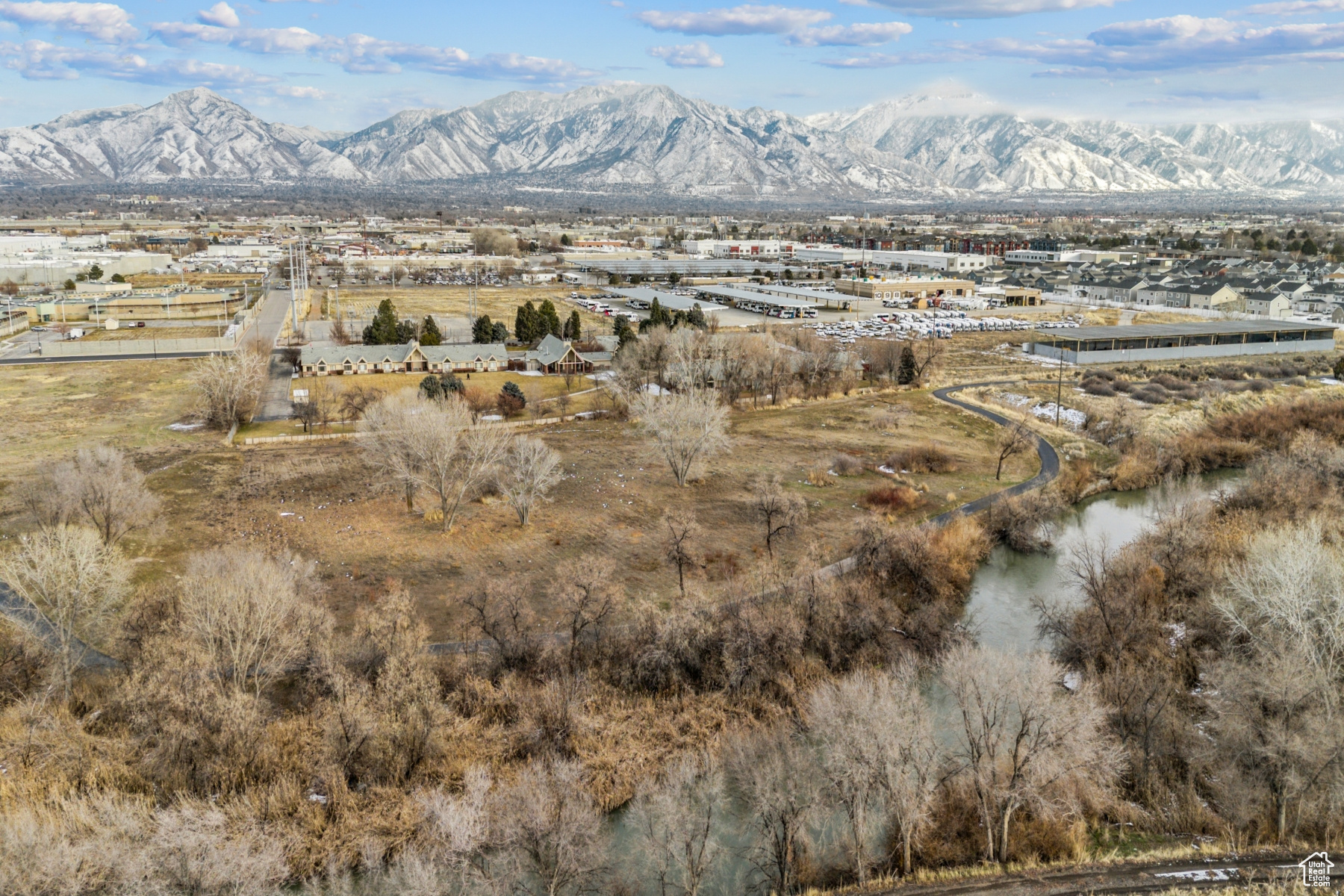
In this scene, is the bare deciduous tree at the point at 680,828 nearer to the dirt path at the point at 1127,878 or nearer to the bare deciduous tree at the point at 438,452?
the dirt path at the point at 1127,878

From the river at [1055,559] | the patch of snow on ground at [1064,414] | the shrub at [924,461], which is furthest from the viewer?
the patch of snow on ground at [1064,414]

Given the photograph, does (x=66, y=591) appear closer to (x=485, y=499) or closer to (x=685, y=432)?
(x=485, y=499)

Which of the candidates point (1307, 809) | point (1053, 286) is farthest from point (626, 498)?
point (1053, 286)

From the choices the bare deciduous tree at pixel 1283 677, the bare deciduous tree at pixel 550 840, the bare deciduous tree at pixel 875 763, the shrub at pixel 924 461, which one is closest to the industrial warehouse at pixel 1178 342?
the shrub at pixel 924 461

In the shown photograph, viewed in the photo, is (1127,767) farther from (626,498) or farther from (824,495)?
(626,498)

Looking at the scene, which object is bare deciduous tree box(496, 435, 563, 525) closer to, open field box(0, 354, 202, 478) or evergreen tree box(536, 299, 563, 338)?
open field box(0, 354, 202, 478)

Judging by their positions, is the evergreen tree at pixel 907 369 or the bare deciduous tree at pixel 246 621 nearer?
the bare deciduous tree at pixel 246 621
